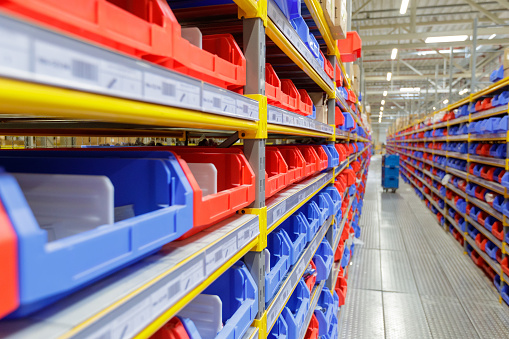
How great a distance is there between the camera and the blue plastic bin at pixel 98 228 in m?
0.48

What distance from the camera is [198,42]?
1.04 m

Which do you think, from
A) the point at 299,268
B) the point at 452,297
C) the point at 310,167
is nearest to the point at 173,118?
the point at 299,268

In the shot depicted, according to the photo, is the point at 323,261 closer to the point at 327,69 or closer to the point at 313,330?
the point at 313,330

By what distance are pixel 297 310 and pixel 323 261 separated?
0.67 meters

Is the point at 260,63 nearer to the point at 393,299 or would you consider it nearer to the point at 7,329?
the point at 7,329

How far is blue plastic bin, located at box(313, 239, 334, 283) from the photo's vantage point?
9.05ft

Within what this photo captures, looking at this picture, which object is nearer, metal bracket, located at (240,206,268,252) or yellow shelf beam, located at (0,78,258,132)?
yellow shelf beam, located at (0,78,258,132)

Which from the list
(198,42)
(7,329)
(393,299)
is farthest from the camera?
(393,299)

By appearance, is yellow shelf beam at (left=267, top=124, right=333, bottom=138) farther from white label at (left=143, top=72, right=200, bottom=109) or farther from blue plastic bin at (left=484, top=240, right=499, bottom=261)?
blue plastic bin at (left=484, top=240, right=499, bottom=261)

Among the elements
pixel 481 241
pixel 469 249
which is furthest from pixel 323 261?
pixel 469 249

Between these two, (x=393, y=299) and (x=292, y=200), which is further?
(x=393, y=299)

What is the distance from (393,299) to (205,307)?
3.78 meters

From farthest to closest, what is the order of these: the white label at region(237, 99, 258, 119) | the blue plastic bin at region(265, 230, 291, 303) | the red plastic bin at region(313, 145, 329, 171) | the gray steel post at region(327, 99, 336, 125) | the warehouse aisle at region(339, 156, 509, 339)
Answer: the warehouse aisle at region(339, 156, 509, 339) → the gray steel post at region(327, 99, 336, 125) → the red plastic bin at region(313, 145, 329, 171) → the blue plastic bin at region(265, 230, 291, 303) → the white label at region(237, 99, 258, 119)

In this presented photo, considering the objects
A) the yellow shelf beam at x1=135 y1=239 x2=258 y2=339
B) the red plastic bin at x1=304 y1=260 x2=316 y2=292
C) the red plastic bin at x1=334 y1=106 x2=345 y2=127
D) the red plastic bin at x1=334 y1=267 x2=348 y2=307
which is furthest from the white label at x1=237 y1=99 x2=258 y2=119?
the red plastic bin at x1=334 y1=267 x2=348 y2=307
